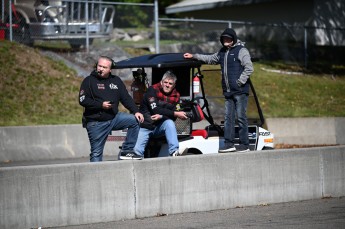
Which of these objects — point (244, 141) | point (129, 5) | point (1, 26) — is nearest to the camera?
point (244, 141)

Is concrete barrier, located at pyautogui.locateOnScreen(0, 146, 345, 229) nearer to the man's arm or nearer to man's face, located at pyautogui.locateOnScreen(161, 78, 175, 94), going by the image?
man's face, located at pyautogui.locateOnScreen(161, 78, 175, 94)

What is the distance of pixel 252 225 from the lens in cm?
1012

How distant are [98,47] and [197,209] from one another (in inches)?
663

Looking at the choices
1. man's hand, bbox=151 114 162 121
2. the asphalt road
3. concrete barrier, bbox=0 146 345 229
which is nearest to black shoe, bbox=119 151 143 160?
concrete barrier, bbox=0 146 345 229

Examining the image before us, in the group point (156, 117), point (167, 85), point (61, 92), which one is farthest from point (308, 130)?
point (156, 117)

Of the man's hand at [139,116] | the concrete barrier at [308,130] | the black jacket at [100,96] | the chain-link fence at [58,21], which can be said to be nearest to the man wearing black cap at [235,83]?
the man's hand at [139,116]

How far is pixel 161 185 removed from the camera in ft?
35.5

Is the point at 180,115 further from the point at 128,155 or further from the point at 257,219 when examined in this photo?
the point at 257,219

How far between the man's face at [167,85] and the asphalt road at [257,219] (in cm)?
239

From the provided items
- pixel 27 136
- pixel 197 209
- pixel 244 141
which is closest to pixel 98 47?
pixel 27 136

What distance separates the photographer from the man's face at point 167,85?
12.8 meters

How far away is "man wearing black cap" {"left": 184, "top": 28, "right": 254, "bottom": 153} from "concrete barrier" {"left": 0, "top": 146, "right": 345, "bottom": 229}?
1.25 m

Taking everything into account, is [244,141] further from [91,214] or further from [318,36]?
[318,36]

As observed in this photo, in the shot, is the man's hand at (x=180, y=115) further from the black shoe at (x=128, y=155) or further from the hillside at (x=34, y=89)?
the hillside at (x=34, y=89)
